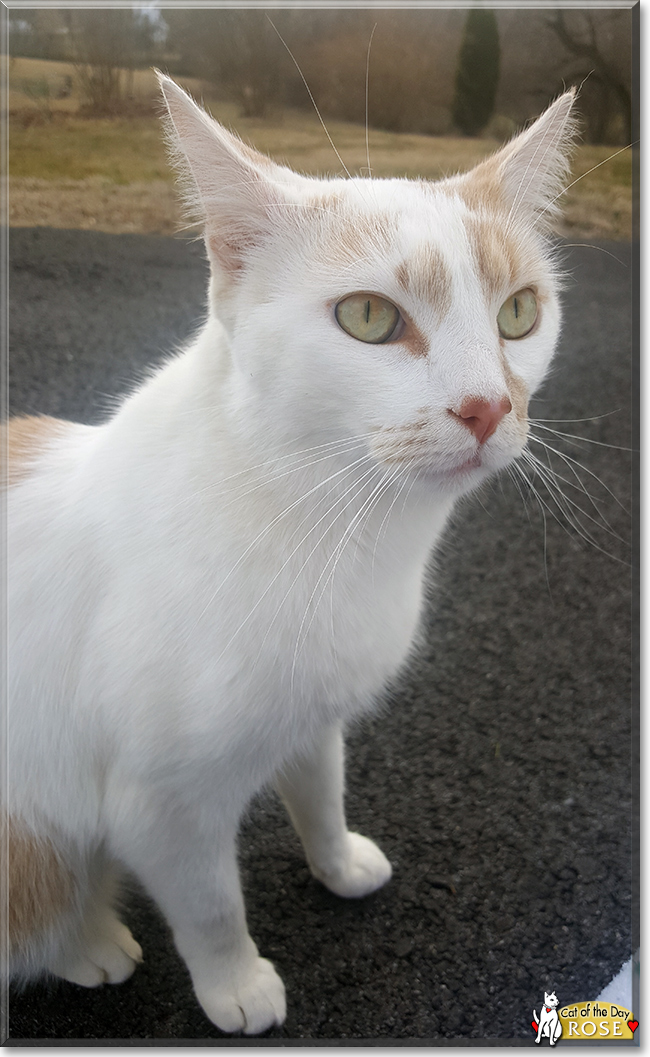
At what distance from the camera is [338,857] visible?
3.05ft

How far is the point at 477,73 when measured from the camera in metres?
0.84

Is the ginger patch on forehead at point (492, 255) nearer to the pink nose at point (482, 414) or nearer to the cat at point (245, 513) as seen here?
the cat at point (245, 513)

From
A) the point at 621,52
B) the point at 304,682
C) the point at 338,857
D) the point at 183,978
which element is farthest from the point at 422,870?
the point at 621,52

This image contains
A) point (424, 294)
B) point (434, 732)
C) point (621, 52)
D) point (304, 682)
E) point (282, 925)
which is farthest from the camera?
point (434, 732)

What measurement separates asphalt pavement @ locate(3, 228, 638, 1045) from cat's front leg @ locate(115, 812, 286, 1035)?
42 millimetres

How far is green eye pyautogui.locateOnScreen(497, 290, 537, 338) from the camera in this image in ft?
2.15

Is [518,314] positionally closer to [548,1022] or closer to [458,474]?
[458,474]

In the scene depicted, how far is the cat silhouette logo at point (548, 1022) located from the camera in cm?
82

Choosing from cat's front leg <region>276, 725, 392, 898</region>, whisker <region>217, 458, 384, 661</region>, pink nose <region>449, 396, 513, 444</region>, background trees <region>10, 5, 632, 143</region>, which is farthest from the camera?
cat's front leg <region>276, 725, 392, 898</region>

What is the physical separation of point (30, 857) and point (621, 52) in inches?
40.7

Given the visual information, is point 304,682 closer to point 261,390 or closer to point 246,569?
point 246,569

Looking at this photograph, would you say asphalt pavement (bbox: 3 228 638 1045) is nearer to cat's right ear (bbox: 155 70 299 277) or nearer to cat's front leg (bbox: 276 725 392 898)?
cat's front leg (bbox: 276 725 392 898)

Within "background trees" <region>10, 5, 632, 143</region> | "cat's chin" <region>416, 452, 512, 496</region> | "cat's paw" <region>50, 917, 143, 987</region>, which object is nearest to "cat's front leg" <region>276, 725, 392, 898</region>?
"cat's paw" <region>50, 917, 143, 987</region>

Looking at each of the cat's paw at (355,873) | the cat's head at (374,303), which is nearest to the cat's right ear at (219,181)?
the cat's head at (374,303)
